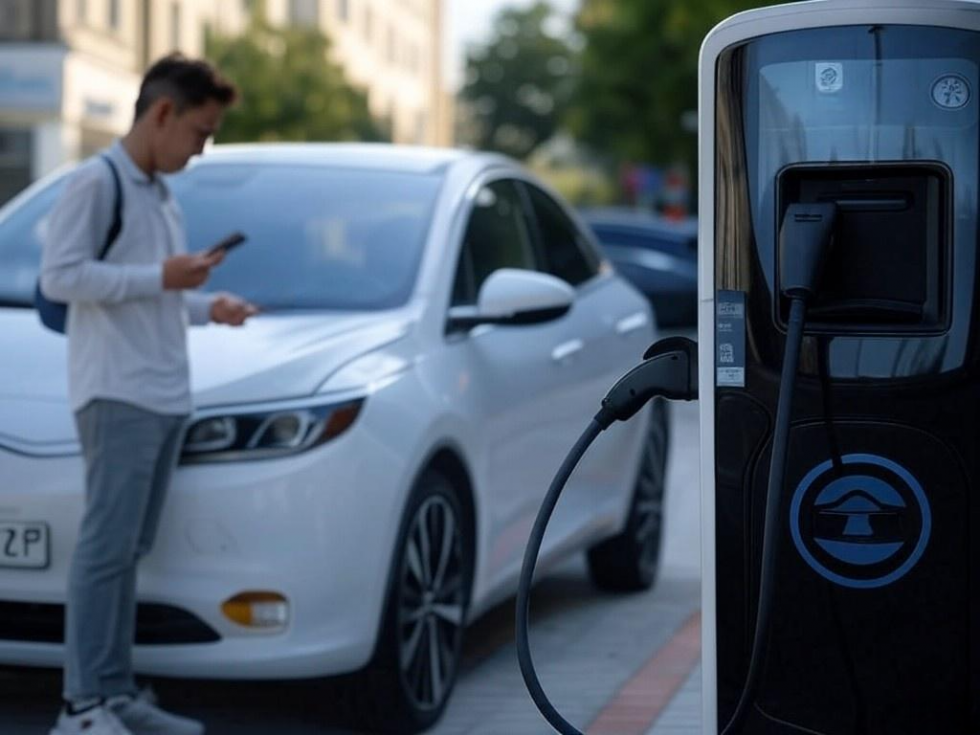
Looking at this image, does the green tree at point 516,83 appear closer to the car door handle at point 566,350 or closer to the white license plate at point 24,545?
the car door handle at point 566,350

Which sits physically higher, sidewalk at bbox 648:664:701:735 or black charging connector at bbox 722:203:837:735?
black charging connector at bbox 722:203:837:735

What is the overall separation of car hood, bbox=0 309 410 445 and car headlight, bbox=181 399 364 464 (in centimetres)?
5

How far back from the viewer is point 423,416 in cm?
530

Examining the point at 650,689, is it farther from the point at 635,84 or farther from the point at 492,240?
the point at 635,84

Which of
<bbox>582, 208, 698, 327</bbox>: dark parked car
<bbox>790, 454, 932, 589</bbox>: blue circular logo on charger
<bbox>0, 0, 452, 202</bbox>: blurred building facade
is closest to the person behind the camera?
<bbox>790, 454, 932, 589</bbox>: blue circular logo on charger

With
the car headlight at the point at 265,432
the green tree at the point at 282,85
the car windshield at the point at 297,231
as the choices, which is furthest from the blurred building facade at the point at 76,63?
the car headlight at the point at 265,432

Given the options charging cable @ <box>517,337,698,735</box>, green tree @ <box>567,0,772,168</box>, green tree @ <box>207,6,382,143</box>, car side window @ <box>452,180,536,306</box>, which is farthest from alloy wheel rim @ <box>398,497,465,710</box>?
green tree @ <box>207,6,382,143</box>

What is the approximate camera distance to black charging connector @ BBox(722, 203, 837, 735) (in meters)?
3.50

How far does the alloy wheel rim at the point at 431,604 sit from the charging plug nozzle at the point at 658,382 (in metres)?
1.42

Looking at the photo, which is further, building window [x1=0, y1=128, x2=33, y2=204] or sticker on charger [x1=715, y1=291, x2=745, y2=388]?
building window [x1=0, y1=128, x2=33, y2=204]

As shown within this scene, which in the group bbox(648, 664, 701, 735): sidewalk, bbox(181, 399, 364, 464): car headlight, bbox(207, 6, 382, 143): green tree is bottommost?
bbox(648, 664, 701, 735): sidewalk

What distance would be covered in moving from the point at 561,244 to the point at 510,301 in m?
1.59

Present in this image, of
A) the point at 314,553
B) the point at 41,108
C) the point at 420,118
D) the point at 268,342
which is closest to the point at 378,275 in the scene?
the point at 268,342

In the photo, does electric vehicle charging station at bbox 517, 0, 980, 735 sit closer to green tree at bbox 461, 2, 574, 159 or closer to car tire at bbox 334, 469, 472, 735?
car tire at bbox 334, 469, 472, 735
